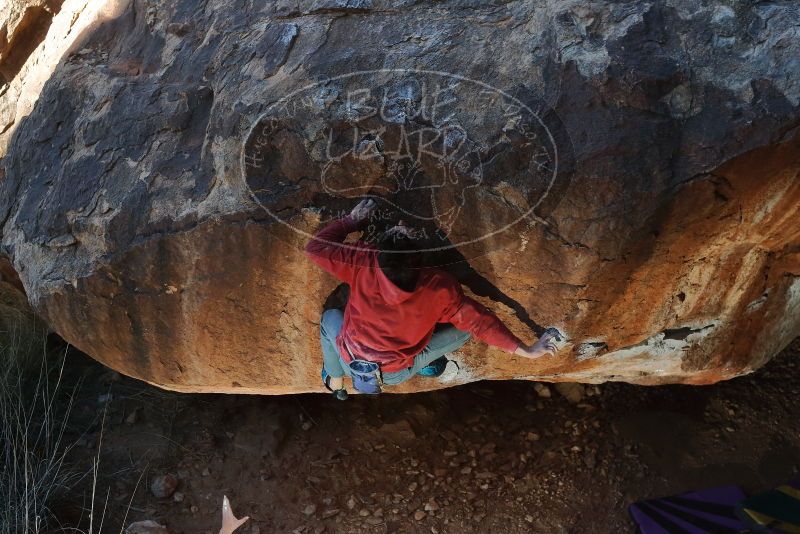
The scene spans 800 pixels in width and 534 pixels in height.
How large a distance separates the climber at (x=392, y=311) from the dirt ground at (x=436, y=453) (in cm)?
99

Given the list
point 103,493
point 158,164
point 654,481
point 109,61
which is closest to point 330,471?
point 103,493

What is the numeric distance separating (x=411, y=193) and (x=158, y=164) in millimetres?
873

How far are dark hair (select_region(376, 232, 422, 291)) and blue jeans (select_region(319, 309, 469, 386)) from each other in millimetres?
369

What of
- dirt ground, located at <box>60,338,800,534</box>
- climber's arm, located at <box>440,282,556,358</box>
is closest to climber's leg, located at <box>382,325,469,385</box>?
climber's arm, located at <box>440,282,556,358</box>

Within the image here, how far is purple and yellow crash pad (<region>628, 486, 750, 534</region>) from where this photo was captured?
119 inches

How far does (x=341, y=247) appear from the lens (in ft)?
7.53

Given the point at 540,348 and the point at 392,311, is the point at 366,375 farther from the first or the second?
the point at 540,348

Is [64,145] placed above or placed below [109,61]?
below

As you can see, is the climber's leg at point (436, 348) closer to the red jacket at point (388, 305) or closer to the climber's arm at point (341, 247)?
the red jacket at point (388, 305)

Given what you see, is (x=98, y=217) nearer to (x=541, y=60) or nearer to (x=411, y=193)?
(x=411, y=193)

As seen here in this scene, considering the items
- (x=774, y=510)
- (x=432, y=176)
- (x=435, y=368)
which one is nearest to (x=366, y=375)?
(x=435, y=368)

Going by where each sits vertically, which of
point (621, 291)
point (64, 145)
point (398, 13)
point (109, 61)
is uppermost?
point (398, 13)

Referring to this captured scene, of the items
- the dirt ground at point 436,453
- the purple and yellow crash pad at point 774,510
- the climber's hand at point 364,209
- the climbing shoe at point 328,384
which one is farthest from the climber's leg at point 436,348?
the purple and yellow crash pad at point 774,510

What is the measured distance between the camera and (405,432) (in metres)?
3.54
